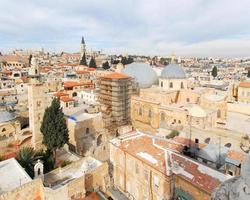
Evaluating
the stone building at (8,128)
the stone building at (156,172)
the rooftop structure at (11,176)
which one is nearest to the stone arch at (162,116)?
the stone building at (156,172)

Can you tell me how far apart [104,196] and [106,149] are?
419 inches

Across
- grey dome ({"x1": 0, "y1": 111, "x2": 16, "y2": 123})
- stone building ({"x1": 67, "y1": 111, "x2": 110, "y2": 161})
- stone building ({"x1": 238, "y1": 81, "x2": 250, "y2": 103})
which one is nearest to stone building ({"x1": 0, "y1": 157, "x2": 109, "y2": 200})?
stone building ({"x1": 67, "y1": 111, "x2": 110, "y2": 161})

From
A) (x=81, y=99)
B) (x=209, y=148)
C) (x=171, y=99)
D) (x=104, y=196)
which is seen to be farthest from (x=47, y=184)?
(x=81, y=99)

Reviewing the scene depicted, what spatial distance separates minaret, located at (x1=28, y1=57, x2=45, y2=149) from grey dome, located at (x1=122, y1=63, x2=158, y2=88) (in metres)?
14.8

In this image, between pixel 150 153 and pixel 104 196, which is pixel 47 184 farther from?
pixel 150 153

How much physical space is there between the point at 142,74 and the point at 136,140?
19455 millimetres

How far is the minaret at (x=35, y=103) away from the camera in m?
26.2

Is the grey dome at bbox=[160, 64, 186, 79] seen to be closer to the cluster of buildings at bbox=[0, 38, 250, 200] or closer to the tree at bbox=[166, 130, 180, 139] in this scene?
the cluster of buildings at bbox=[0, 38, 250, 200]

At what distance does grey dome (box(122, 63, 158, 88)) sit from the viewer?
36.9 meters

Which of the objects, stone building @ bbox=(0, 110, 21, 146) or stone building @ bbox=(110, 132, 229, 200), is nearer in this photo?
stone building @ bbox=(110, 132, 229, 200)

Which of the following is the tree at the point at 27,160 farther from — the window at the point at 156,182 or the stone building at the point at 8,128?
the window at the point at 156,182

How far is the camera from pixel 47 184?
17.6 meters

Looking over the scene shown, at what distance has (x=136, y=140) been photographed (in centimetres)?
1955

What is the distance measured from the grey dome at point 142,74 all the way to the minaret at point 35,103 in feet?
48.5
